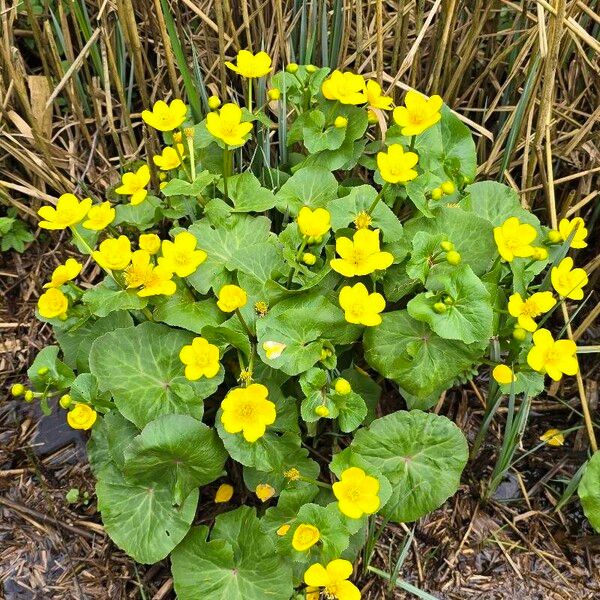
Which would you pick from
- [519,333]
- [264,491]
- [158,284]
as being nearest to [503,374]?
[519,333]

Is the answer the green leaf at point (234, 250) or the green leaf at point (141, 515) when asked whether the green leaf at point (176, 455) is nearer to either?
the green leaf at point (141, 515)

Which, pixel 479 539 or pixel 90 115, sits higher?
pixel 90 115

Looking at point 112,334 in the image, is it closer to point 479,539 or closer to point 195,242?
point 195,242

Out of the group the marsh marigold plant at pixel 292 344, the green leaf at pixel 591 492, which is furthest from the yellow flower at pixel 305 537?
the green leaf at pixel 591 492

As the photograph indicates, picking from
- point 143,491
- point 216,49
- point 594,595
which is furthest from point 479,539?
point 216,49

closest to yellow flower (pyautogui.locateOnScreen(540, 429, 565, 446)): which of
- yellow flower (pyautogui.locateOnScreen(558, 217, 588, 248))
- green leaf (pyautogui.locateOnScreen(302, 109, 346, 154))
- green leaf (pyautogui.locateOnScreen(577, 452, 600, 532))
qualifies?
green leaf (pyautogui.locateOnScreen(577, 452, 600, 532))

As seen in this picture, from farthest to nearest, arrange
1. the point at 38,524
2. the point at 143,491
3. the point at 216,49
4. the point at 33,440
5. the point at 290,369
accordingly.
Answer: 1. the point at 216,49
2. the point at 33,440
3. the point at 38,524
4. the point at 143,491
5. the point at 290,369

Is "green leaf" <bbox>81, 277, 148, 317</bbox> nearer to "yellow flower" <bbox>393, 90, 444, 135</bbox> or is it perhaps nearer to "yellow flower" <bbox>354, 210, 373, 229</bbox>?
"yellow flower" <bbox>354, 210, 373, 229</bbox>
